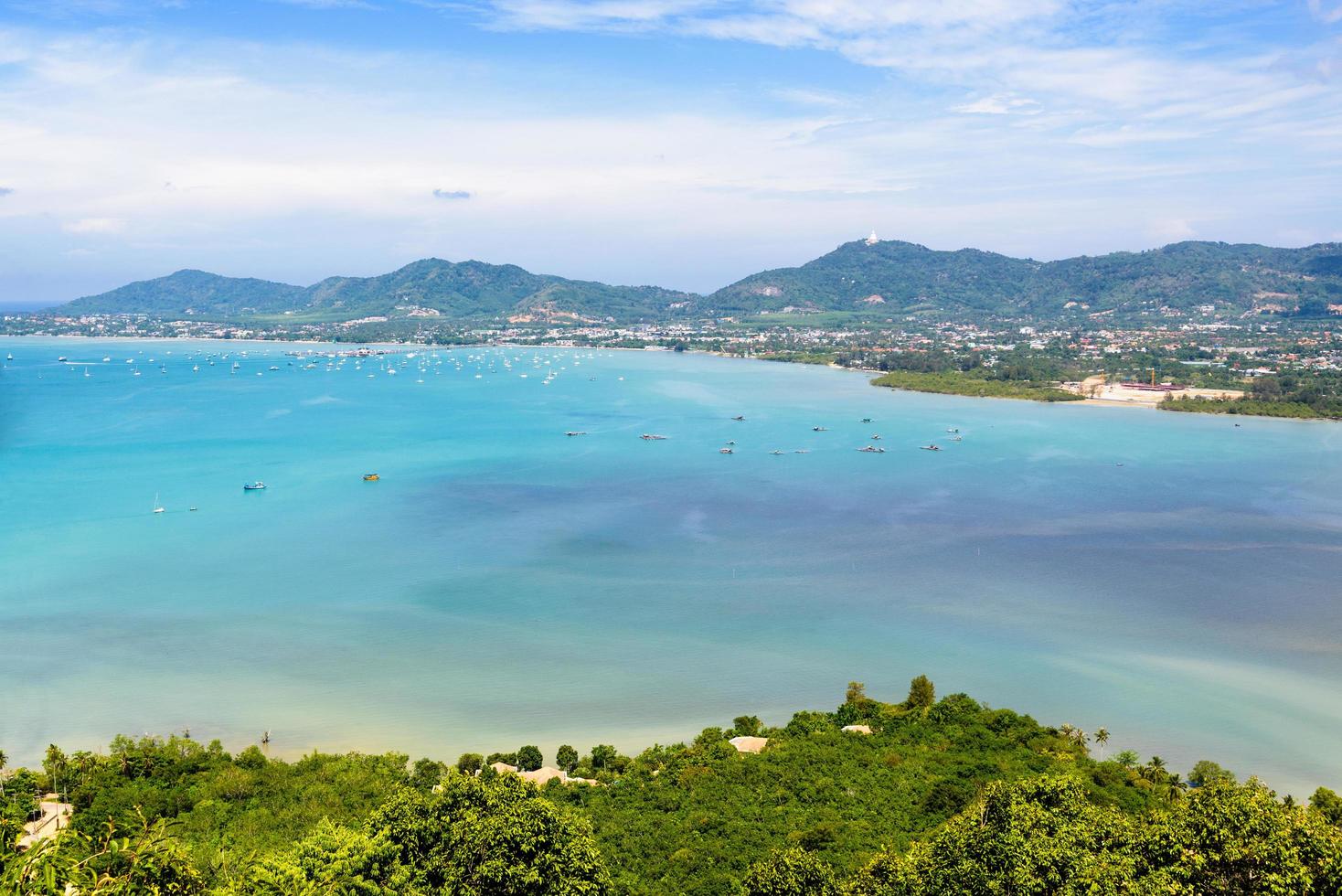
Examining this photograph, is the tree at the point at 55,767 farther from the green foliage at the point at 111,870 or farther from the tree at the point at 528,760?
the green foliage at the point at 111,870

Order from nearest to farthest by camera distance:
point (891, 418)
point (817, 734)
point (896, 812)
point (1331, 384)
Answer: point (896, 812) → point (817, 734) → point (891, 418) → point (1331, 384)

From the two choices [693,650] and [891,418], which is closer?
[693,650]

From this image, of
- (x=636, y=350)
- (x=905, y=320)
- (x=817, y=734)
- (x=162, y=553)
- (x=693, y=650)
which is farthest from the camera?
(x=905, y=320)

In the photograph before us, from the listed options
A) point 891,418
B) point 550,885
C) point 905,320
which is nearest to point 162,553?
point 550,885

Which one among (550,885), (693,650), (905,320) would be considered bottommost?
(693,650)

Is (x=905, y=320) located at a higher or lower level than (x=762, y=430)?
higher

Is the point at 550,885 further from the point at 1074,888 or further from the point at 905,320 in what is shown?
the point at 905,320

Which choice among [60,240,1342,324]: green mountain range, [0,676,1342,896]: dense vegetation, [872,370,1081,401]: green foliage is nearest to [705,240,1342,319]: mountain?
[60,240,1342,324]: green mountain range
